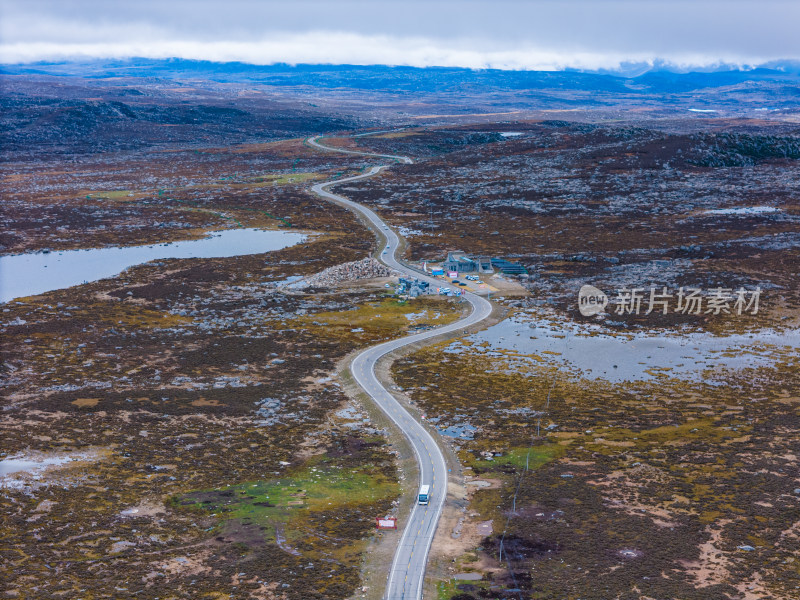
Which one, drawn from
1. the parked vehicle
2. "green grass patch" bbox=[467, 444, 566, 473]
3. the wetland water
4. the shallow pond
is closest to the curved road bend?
the parked vehicle

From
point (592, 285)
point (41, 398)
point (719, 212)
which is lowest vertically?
point (41, 398)

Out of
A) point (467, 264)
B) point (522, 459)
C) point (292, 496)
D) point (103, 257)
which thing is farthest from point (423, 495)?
point (103, 257)

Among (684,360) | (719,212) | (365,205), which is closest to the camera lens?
(684,360)

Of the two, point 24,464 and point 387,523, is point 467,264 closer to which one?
point 387,523

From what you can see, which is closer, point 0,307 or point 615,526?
point 615,526

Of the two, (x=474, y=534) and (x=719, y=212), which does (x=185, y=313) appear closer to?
(x=474, y=534)

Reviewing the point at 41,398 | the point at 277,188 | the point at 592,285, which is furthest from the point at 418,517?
the point at 277,188

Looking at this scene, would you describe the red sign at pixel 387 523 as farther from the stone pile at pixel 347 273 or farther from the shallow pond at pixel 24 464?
the stone pile at pixel 347 273
